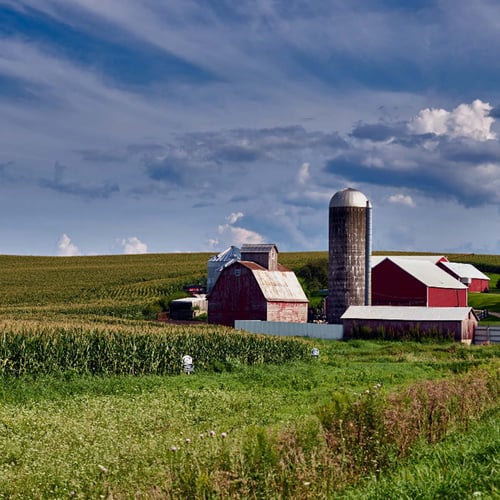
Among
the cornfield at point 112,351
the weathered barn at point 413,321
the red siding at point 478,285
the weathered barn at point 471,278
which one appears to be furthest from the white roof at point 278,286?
the red siding at point 478,285

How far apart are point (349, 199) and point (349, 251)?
327cm

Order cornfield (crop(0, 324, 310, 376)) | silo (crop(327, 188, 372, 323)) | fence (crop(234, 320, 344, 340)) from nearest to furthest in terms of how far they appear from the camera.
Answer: cornfield (crop(0, 324, 310, 376))
fence (crop(234, 320, 344, 340))
silo (crop(327, 188, 372, 323))

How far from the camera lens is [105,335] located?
99.1 feet

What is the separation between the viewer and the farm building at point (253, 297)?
2084 inches

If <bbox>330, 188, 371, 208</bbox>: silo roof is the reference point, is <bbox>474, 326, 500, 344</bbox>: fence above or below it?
below

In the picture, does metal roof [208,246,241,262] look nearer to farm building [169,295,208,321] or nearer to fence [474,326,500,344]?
farm building [169,295,208,321]

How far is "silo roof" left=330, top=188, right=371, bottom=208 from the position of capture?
2031 inches

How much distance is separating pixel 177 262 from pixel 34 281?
3172 centimetres

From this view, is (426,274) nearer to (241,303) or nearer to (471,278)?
(241,303)

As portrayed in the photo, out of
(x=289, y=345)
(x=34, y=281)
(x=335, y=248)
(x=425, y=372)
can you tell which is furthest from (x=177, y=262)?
(x=425, y=372)

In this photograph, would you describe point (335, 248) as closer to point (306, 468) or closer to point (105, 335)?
point (105, 335)

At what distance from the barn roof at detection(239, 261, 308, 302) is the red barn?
574 cm

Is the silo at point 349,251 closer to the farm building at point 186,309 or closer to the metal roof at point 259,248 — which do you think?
the metal roof at point 259,248

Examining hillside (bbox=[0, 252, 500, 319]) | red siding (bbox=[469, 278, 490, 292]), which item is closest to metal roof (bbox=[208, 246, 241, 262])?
hillside (bbox=[0, 252, 500, 319])
